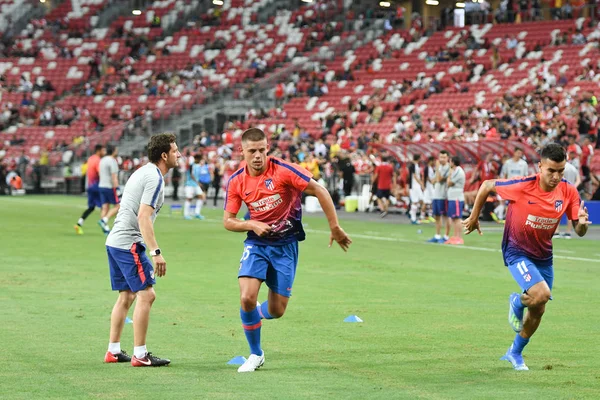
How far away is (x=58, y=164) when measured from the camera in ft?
182

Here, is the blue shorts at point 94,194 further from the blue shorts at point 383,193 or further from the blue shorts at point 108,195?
the blue shorts at point 383,193

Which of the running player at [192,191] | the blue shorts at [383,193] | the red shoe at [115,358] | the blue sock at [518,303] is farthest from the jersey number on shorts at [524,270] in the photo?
the blue shorts at [383,193]

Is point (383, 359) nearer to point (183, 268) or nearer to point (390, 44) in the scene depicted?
point (183, 268)

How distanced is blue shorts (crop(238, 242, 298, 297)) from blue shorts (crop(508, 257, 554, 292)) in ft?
6.03

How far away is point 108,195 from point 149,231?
17085 millimetres

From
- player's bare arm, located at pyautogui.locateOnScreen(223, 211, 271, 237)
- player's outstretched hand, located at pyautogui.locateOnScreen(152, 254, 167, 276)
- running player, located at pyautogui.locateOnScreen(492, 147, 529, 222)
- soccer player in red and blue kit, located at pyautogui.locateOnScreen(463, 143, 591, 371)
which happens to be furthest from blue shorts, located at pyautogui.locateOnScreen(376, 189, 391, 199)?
player's outstretched hand, located at pyautogui.locateOnScreen(152, 254, 167, 276)

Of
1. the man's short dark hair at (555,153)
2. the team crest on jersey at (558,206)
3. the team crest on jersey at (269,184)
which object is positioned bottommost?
the team crest on jersey at (558,206)

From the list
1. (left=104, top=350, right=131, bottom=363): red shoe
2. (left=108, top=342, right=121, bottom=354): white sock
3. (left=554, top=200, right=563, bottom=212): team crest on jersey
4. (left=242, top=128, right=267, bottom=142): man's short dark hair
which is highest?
(left=242, top=128, right=267, bottom=142): man's short dark hair

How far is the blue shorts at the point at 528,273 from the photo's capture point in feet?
29.3

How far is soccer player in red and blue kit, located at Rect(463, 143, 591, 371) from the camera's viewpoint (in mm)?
9031

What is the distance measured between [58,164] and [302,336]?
152 ft

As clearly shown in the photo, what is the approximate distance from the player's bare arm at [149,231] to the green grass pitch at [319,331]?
84 centimetres

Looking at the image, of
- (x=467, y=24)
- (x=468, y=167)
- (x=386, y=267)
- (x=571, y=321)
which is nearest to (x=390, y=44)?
(x=467, y=24)

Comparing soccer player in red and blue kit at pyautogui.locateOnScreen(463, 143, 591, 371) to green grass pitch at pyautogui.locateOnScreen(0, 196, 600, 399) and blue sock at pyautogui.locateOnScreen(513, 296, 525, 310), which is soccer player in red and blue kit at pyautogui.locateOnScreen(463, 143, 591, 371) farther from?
green grass pitch at pyautogui.locateOnScreen(0, 196, 600, 399)
